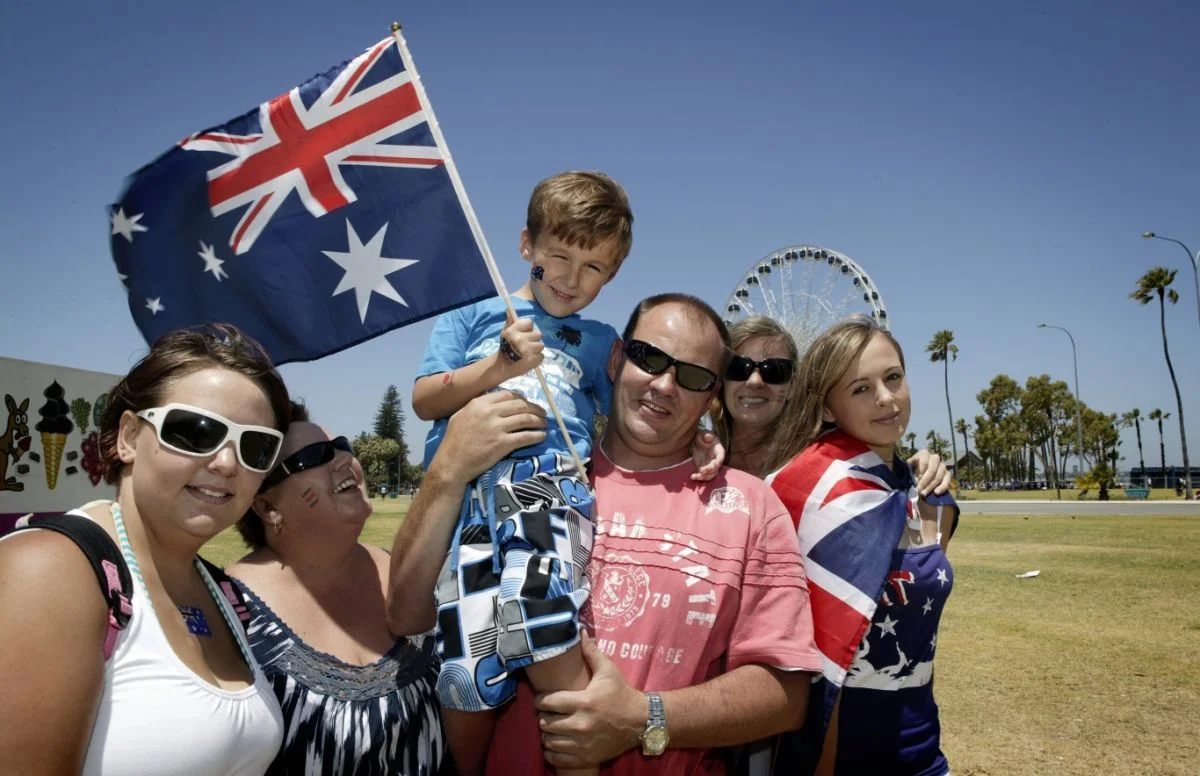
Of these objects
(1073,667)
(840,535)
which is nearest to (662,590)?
(840,535)

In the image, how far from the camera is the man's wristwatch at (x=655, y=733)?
224 centimetres

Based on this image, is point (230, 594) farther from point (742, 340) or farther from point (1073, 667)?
point (1073, 667)

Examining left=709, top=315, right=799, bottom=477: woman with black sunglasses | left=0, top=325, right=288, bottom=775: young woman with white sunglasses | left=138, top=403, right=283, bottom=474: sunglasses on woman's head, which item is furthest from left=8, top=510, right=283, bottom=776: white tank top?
left=709, top=315, right=799, bottom=477: woman with black sunglasses

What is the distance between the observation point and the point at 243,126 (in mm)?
3455

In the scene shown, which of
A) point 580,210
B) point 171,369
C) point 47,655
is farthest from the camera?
point 580,210

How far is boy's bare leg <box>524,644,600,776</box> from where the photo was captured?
2252mm

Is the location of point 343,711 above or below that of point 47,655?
below

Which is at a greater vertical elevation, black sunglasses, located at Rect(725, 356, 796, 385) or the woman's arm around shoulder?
black sunglasses, located at Rect(725, 356, 796, 385)

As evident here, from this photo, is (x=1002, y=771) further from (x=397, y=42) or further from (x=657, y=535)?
(x=397, y=42)

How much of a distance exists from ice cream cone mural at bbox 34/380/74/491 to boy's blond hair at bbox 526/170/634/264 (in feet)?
37.0

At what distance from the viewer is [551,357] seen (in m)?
3.09

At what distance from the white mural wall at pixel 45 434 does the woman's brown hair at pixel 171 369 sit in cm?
1014

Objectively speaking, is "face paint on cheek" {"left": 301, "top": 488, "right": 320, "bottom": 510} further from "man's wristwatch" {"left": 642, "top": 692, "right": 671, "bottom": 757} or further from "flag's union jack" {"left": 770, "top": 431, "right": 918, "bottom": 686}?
"flag's union jack" {"left": 770, "top": 431, "right": 918, "bottom": 686}

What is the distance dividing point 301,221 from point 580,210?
131 cm
